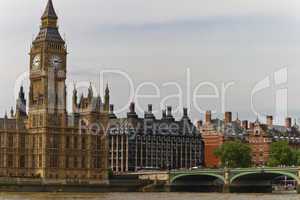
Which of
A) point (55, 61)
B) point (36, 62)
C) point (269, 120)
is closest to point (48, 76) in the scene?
point (55, 61)

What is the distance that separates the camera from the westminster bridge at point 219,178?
9838cm

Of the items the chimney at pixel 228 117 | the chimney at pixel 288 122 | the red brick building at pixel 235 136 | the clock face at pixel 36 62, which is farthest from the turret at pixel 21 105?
the chimney at pixel 288 122

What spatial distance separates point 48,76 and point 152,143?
2674cm

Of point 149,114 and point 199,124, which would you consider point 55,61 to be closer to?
point 149,114

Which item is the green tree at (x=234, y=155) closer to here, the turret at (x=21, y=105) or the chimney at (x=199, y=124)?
the chimney at (x=199, y=124)

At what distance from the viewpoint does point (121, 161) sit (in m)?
126

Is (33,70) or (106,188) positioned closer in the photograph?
(106,188)

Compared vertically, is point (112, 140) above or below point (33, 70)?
below

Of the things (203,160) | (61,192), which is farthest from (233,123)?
(61,192)

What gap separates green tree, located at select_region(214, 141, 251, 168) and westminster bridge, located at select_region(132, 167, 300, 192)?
10278mm

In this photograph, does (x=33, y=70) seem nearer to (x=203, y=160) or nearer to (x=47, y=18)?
(x=47, y=18)

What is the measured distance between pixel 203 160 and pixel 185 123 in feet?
21.7

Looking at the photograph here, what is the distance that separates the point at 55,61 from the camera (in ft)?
362

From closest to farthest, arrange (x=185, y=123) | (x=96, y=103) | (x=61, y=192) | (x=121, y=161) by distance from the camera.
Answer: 1. (x=61, y=192)
2. (x=96, y=103)
3. (x=121, y=161)
4. (x=185, y=123)
